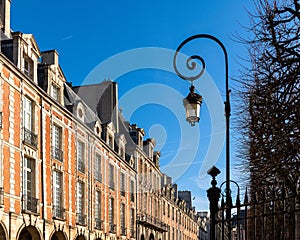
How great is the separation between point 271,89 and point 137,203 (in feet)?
109

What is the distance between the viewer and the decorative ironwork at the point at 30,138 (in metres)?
20.6

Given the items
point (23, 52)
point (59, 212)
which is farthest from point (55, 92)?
point (59, 212)

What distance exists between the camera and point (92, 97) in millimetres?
37812

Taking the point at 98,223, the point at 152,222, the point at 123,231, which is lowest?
the point at 123,231

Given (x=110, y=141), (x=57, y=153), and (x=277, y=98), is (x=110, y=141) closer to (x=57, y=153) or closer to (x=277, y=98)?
(x=57, y=153)

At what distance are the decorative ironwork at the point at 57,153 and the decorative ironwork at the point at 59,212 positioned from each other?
2.31 metres

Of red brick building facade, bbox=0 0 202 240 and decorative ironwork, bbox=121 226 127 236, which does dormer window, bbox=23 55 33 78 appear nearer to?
red brick building facade, bbox=0 0 202 240

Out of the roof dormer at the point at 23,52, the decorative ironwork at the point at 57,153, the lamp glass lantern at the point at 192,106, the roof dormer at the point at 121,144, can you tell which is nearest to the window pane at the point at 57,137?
the decorative ironwork at the point at 57,153

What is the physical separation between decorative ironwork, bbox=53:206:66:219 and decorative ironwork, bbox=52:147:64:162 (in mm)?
2313

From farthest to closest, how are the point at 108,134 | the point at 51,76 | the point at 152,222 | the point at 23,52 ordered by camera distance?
the point at 152,222
the point at 108,134
the point at 51,76
the point at 23,52

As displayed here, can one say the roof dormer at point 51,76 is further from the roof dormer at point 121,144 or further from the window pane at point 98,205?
the roof dormer at point 121,144

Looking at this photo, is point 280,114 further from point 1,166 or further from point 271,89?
point 1,166

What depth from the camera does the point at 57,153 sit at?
23.8 m

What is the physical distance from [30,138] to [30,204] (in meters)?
2.73
